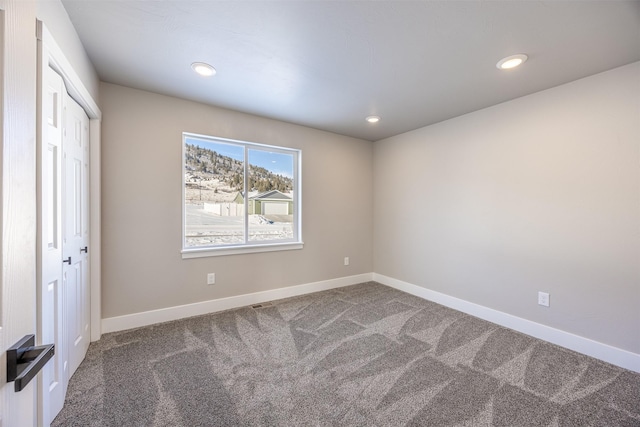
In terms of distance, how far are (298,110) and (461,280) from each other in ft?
9.64

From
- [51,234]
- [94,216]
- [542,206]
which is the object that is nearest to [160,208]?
[94,216]

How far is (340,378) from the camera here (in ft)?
6.53

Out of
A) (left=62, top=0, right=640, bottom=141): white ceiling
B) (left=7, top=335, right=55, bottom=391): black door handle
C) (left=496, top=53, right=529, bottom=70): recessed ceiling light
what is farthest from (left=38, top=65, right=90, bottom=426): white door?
(left=496, top=53, right=529, bottom=70): recessed ceiling light

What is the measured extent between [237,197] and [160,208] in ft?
2.96

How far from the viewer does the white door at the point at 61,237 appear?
1.30 m

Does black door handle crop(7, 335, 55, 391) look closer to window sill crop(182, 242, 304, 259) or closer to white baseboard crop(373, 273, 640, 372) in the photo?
window sill crop(182, 242, 304, 259)

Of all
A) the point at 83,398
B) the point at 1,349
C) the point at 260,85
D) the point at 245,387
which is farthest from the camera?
the point at 260,85

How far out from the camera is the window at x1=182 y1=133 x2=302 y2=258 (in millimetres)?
3156

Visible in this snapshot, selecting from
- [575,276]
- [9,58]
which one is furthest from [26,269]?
[575,276]

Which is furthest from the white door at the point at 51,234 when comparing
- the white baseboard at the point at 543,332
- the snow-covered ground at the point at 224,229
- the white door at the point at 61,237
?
the white baseboard at the point at 543,332

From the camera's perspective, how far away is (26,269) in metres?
0.65

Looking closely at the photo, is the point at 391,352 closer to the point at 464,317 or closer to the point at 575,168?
the point at 464,317

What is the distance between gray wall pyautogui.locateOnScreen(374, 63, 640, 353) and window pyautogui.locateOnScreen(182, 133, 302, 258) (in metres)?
1.87

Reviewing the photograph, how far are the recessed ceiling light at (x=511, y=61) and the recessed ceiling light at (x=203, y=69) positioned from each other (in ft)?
7.91
